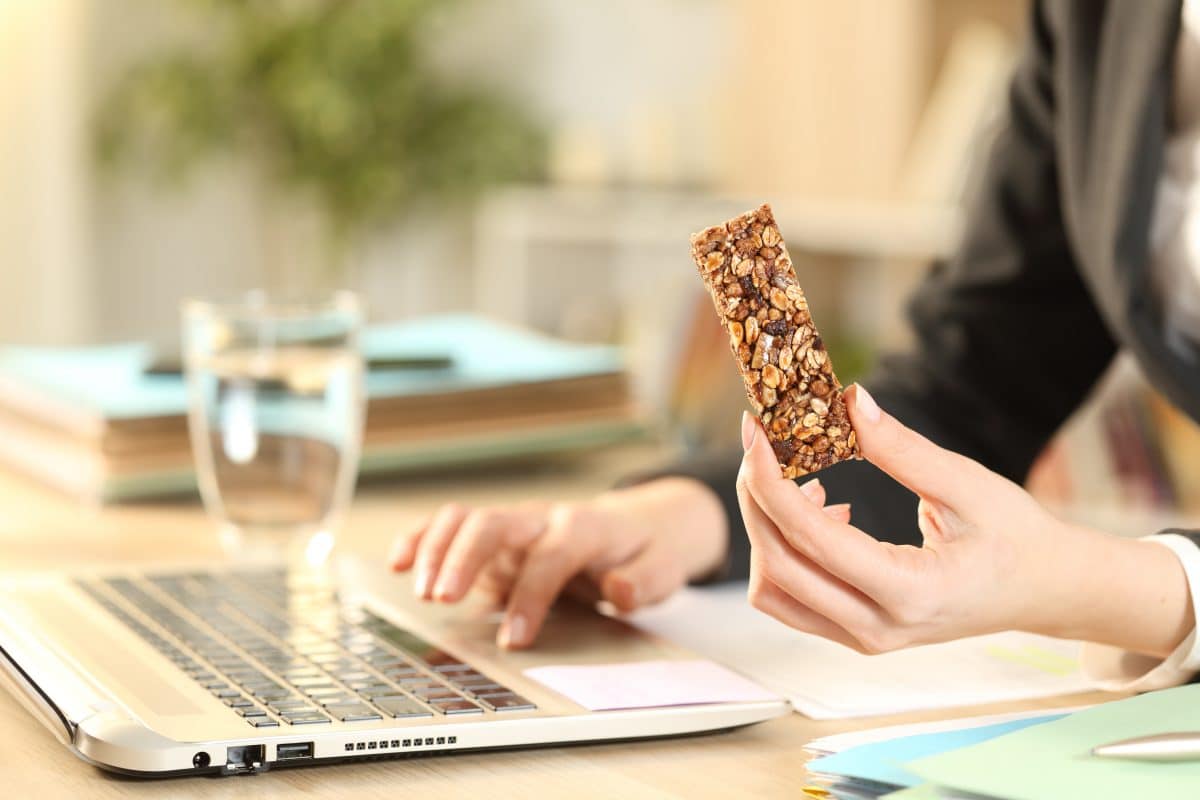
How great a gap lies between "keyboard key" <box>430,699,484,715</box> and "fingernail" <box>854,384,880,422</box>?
0.20 meters

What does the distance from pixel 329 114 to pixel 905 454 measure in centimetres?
327

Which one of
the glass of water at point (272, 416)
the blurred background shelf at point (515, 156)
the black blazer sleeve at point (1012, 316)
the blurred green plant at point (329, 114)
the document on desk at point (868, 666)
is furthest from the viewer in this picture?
the blurred green plant at point (329, 114)

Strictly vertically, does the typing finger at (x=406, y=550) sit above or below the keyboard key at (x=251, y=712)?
above

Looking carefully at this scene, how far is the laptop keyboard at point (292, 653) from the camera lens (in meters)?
0.65

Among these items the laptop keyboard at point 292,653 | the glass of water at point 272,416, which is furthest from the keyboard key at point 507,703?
the glass of water at point 272,416

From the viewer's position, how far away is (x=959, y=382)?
1.15 meters

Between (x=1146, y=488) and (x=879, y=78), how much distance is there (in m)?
1.37

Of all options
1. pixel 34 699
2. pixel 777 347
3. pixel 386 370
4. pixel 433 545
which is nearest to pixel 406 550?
pixel 433 545

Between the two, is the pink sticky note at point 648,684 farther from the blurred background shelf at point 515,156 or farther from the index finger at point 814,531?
the blurred background shelf at point 515,156

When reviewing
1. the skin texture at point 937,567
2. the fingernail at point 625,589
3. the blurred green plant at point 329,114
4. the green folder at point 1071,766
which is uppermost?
the blurred green plant at point 329,114

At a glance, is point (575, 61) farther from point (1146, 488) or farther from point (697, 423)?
point (697, 423)

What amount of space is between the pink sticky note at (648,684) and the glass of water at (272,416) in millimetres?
356

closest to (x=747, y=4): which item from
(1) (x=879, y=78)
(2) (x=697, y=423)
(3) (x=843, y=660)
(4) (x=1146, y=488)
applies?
(1) (x=879, y=78)

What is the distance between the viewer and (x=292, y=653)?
2.42 ft
